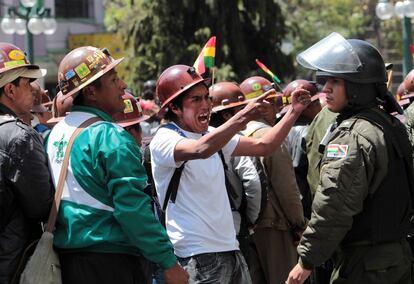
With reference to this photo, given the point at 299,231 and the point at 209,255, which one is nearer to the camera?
the point at 209,255

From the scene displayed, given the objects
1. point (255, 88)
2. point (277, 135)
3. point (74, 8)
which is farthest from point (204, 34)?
point (277, 135)

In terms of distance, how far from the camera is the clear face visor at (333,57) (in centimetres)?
468

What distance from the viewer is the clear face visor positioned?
184 inches

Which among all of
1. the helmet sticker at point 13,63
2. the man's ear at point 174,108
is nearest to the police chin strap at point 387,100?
the man's ear at point 174,108

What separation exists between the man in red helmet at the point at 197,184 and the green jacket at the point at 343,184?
0.38 metres

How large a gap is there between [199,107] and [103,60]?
0.79 meters

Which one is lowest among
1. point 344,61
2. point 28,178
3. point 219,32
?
point 219,32

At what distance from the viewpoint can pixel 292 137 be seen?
25.6 ft

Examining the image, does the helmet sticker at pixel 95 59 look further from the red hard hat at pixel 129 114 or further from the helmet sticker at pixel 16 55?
the red hard hat at pixel 129 114

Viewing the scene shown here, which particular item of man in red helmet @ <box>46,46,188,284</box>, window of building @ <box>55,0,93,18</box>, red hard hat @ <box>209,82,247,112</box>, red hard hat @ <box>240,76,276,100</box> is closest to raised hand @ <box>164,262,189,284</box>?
man in red helmet @ <box>46,46,188,284</box>

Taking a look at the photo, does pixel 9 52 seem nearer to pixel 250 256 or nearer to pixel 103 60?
pixel 103 60

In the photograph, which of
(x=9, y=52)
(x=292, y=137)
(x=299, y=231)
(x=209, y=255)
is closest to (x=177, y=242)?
(x=209, y=255)

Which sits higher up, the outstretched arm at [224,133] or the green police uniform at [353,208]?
the outstretched arm at [224,133]

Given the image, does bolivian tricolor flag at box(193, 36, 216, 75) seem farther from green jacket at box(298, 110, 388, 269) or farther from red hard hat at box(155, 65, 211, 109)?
green jacket at box(298, 110, 388, 269)
